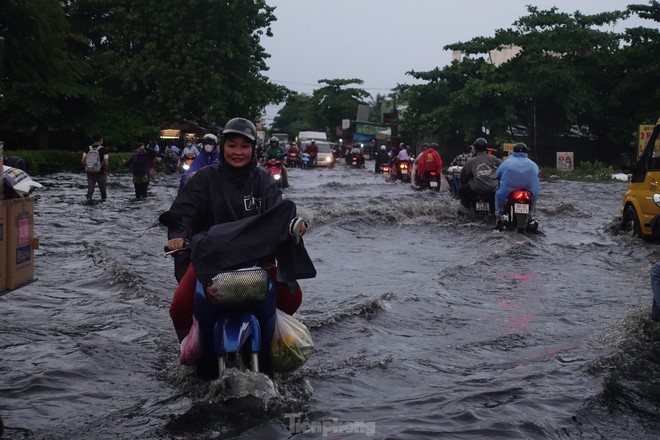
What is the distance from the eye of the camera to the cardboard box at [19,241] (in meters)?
4.82

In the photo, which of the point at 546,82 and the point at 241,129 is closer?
the point at 241,129

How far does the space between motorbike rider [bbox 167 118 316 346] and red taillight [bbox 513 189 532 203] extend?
30.1ft

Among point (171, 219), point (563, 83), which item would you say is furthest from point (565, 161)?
point (171, 219)

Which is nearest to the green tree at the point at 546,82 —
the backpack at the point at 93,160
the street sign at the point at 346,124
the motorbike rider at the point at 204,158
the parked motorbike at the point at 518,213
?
the backpack at the point at 93,160

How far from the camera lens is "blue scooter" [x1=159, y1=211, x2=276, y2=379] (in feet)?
14.5

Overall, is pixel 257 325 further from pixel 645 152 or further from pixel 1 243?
pixel 645 152

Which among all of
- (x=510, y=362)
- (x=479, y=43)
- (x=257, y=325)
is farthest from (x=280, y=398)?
(x=479, y=43)

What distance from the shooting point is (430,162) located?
83.0 ft

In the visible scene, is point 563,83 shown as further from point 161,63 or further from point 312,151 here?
point 161,63

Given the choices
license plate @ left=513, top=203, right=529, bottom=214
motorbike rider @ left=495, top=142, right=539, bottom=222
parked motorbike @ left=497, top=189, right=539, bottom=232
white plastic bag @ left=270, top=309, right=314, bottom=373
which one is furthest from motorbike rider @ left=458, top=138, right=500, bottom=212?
white plastic bag @ left=270, top=309, right=314, bottom=373

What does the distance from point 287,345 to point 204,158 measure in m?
4.72

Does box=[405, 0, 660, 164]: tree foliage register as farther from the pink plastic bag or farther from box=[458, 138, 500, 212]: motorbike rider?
the pink plastic bag

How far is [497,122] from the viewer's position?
42125 mm

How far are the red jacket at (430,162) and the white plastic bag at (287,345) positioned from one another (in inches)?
804
